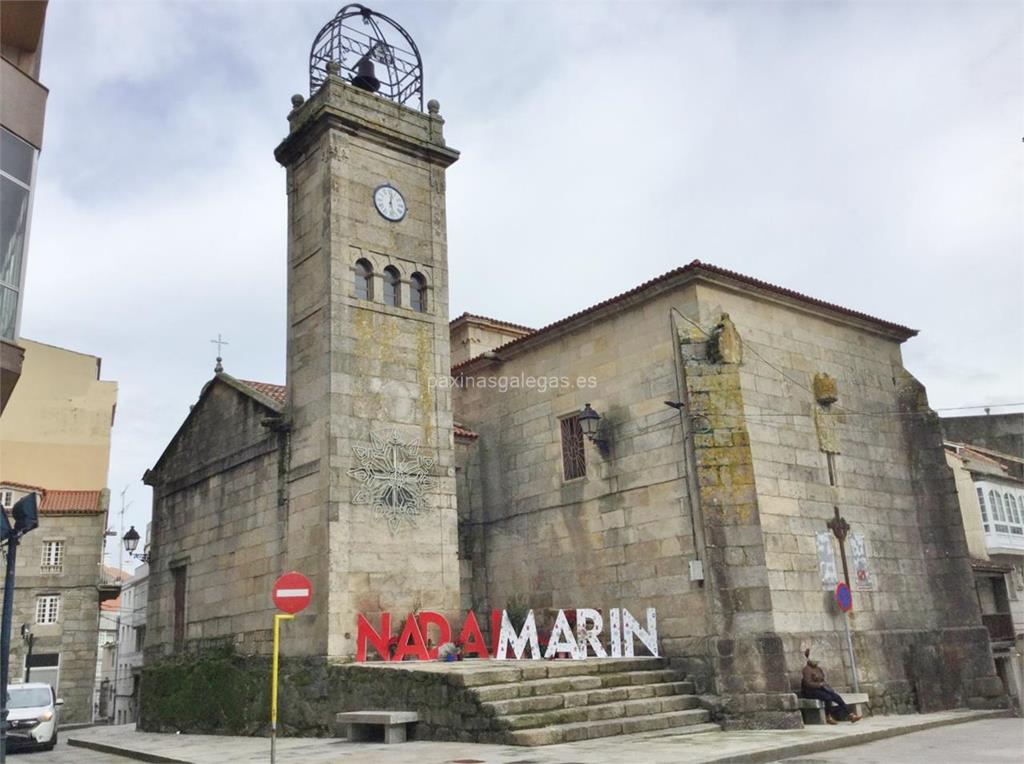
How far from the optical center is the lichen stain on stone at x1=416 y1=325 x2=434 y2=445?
16547mm

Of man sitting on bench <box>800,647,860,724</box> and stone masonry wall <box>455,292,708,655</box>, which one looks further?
stone masonry wall <box>455,292,708,655</box>

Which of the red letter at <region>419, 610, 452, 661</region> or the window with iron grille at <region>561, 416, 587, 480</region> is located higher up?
the window with iron grille at <region>561, 416, 587, 480</region>

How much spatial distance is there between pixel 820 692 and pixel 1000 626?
628 inches

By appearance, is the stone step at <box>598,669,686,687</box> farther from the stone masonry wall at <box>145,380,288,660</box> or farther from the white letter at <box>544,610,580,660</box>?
the stone masonry wall at <box>145,380,288,660</box>

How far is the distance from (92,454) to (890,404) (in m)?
31.3

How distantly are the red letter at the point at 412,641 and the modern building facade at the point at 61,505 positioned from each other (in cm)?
2173

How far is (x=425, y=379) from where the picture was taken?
55.1 feet

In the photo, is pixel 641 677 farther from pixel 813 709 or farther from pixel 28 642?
pixel 28 642

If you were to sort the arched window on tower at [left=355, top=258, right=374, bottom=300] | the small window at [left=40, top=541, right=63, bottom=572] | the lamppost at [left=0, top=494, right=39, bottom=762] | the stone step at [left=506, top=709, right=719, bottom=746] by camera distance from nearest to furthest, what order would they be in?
the lamppost at [left=0, top=494, right=39, bottom=762] < the stone step at [left=506, top=709, right=719, bottom=746] < the arched window on tower at [left=355, top=258, right=374, bottom=300] < the small window at [left=40, top=541, right=63, bottom=572]

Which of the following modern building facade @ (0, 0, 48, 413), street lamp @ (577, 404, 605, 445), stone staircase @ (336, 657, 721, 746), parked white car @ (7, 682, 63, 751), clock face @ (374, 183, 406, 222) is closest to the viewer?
modern building facade @ (0, 0, 48, 413)

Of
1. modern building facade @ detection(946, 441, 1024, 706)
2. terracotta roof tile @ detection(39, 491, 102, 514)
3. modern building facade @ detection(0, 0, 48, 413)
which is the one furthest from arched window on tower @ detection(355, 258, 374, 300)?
terracotta roof tile @ detection(39, 491, 102, 514)

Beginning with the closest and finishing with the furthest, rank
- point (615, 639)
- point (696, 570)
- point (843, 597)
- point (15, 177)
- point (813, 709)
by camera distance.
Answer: point (15, 177) < point (813, 709) < point (696, 570) < point (843, 597) < point (615, 639)

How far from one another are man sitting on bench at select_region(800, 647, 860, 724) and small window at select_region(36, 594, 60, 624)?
29151 mm

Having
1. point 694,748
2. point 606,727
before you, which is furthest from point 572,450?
point 694,748
